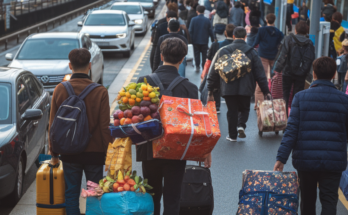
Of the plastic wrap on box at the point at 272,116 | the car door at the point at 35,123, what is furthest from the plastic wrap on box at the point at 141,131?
the plastic wrap on box at the point at 272,116

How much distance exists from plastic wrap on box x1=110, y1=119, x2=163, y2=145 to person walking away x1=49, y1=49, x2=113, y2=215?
50cm

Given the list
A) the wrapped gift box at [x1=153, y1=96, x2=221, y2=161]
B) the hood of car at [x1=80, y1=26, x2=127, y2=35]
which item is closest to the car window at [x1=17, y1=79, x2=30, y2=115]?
the wrapped gift box at [x1=153, y1=96, x2=221, y2=161]

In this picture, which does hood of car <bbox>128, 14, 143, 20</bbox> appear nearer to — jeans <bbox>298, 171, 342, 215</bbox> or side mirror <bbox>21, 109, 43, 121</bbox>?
side mirror <bbox>21, 109, 43, 121</bbox>

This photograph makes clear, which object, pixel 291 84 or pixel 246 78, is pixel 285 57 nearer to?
pixel 291 84

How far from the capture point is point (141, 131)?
3.68 m

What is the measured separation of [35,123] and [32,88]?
0.84m

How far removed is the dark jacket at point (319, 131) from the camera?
169 inches

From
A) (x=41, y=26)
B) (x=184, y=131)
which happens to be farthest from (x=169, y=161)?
(x=41, y=26)

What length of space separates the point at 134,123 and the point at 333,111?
1.75 m

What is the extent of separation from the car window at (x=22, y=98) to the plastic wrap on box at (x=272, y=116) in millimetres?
3820

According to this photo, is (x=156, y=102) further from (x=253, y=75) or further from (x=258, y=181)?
(x=253, y=75)

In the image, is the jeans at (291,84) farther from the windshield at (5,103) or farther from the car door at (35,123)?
the windshield at (5,103)

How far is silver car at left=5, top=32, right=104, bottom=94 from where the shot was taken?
428 inches

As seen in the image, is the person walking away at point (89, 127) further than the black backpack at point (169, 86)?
Yes
